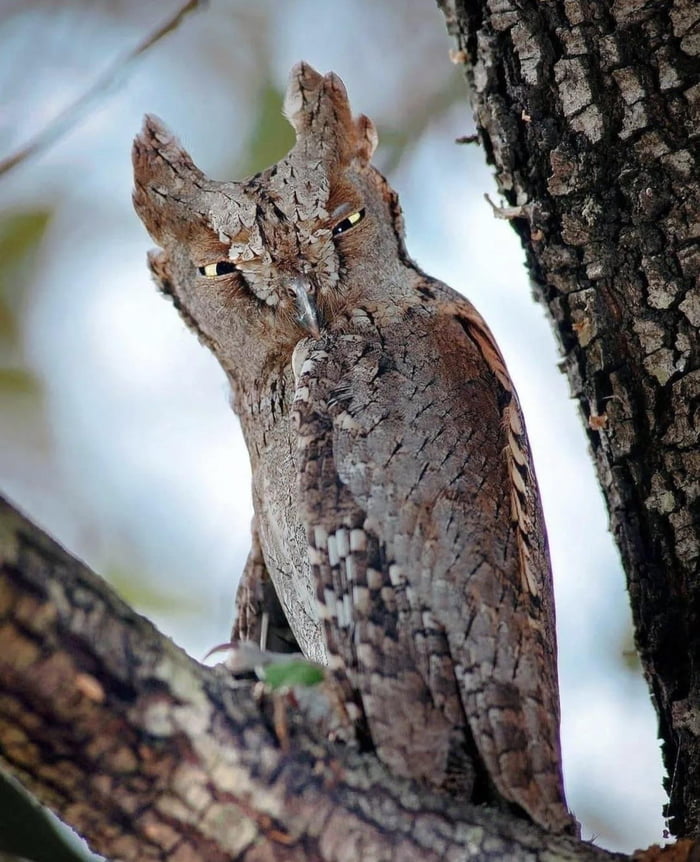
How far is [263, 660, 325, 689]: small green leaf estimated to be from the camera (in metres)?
1.52

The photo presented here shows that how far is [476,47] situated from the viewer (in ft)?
8.11

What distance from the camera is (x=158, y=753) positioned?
4.39 feet

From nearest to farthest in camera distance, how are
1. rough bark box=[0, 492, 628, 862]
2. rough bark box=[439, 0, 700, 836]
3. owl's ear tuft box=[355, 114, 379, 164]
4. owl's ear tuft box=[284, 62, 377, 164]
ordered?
1. rough bark box=[0, 492, 628, 862]
2. rough bark box=[439, 0, 700, 836]
3. owl's ear tuft box=[284, 62, 377, 164]
4. owl's ear tuft box=[355, 114, 379, 164]

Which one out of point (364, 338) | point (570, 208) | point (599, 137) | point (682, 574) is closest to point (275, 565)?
point (364, 338)

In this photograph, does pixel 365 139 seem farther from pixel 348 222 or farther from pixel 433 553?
pixel 433 553

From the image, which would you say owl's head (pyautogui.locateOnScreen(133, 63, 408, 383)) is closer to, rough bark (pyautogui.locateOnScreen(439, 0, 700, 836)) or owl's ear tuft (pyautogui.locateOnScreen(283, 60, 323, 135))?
owl's ear tuft (pyautogui.locateOnScreen(283, 60, 323, 135))

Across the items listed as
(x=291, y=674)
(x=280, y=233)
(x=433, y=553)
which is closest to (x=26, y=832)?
(x=291, y=674)

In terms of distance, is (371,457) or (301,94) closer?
(371,457)

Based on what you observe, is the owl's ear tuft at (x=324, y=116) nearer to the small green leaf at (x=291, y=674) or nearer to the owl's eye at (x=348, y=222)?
the owl's eye at (x=348, y=222)

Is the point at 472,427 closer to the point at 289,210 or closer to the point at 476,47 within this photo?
the point at 289,210

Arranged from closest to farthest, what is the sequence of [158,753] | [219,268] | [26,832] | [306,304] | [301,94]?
[158,753], [26,832], [306,304], [219,268], [301,94]

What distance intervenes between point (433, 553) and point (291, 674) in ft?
1.74

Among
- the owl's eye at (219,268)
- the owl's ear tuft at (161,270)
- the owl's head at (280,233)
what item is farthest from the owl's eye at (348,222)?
the owl's ear tuft at (161,270)

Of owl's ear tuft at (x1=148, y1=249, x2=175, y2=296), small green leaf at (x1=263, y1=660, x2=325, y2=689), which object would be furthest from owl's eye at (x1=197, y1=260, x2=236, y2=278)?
small green leaf at (x1=263, y1=660, x2=325, y2=689)
